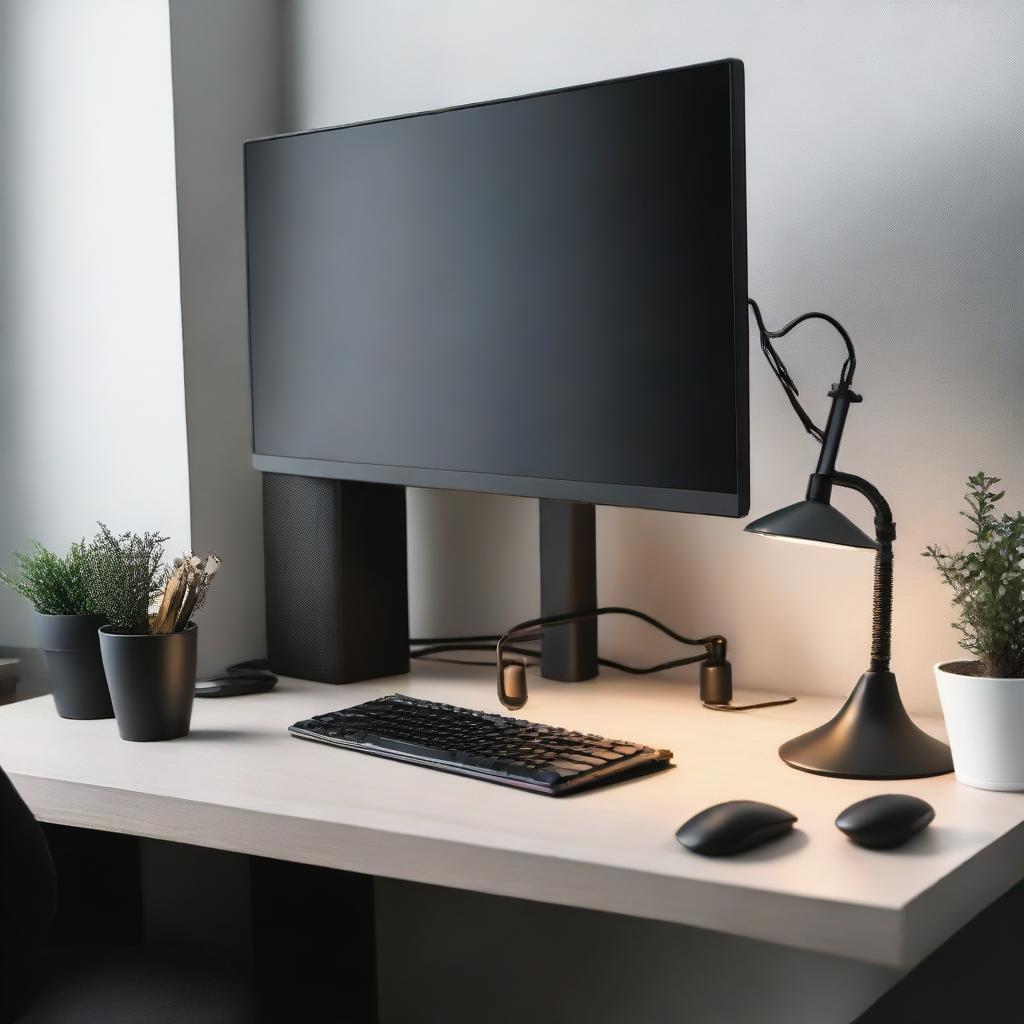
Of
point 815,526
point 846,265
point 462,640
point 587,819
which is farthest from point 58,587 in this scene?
point 846,265

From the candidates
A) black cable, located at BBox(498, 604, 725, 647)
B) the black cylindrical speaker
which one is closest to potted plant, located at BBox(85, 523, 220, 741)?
the black cylindrical speaker

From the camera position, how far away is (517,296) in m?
1.28

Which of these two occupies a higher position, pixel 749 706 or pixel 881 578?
pixel 881 578

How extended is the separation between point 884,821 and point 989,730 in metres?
0.20

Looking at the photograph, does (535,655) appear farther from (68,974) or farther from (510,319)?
(68,974)

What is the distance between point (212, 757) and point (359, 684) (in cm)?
34

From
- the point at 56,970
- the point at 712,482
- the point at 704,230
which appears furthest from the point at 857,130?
the point at 56,970

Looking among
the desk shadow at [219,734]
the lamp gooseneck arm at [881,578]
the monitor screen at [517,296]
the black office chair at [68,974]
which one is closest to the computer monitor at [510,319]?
the monitor screen at [517,296]

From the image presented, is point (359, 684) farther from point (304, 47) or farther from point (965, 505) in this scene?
point (304, 47)

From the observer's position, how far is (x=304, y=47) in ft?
5.79

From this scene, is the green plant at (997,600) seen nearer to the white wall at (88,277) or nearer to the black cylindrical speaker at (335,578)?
the black cylindrical speaker at (335,578)

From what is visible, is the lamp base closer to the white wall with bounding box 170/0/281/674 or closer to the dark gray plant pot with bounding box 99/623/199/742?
the dark gray plant pot with bounding box 99/623/199/742

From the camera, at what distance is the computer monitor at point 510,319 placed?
113 centimetres

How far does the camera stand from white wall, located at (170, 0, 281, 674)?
162 centimetres
